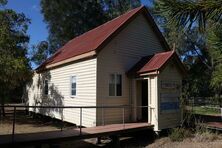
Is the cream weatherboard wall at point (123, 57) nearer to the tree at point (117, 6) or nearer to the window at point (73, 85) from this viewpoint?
the window at point (73, 85)

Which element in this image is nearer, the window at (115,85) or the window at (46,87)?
the window at (115,85)

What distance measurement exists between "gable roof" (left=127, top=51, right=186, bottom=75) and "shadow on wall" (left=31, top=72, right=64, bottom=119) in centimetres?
558

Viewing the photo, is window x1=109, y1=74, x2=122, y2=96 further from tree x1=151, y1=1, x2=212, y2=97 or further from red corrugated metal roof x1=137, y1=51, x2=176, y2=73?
tree x1=151, y1=1, x2=212, y2=97

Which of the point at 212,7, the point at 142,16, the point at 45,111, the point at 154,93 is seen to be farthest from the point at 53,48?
the point at 212,7

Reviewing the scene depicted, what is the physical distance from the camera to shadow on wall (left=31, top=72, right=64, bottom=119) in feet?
61.1

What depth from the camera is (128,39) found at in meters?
15.9

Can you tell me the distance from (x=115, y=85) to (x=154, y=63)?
2374 mm

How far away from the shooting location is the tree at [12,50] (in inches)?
822

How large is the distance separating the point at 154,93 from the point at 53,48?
28.1 m

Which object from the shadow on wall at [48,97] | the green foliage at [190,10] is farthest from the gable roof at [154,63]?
the green foliage at [190,10]

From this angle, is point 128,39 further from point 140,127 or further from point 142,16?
point 140,127

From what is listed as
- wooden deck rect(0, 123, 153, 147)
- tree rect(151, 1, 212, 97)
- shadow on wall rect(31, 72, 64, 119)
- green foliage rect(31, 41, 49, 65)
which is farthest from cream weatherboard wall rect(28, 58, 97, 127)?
tree rect(151, 1, 212, 97)

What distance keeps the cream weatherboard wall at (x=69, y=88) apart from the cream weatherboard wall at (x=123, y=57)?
18.3 inches

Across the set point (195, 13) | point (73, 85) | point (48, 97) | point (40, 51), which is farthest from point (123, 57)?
point (40, 51)
